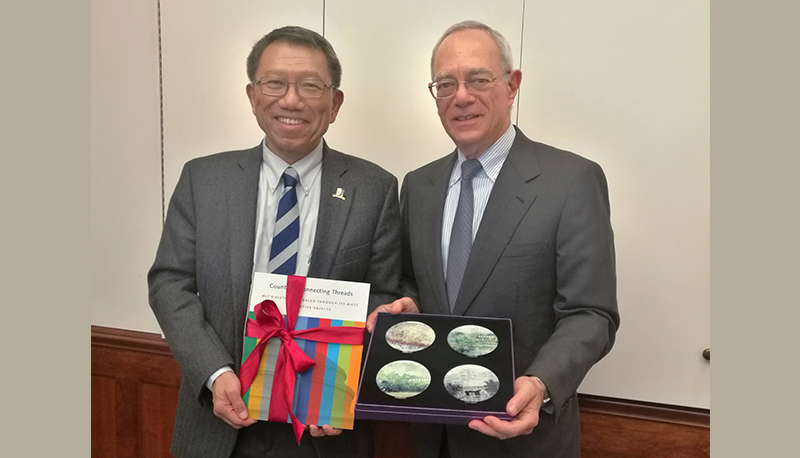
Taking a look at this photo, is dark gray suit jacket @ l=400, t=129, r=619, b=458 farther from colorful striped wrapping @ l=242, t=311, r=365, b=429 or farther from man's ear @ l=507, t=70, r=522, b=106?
colorful striped wrapping @ l=242, t=311, r=365, b=429

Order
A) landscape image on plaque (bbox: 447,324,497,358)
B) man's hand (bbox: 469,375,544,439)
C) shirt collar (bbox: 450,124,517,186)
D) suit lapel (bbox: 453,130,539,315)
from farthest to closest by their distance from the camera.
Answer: shirt collar (bbox: 450,124,517,186)
suit lapel (bbox: 453,130,539,315)
landscape image on plaque (bbox: 447,324,497,358)
man's hand (bbox: 469,375,544,439)

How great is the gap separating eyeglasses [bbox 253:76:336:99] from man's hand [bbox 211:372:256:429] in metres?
0.80

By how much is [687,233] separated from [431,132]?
105 centimetres

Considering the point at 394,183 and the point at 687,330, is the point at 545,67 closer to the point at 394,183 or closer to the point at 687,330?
the point at 394,183

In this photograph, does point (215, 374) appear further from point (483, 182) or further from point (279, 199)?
point (483, 182)

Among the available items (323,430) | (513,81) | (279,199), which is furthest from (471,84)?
(323,430)

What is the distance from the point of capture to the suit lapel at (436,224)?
5.17 feet

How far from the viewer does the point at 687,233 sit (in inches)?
78.7

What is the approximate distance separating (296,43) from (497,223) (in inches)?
30.8

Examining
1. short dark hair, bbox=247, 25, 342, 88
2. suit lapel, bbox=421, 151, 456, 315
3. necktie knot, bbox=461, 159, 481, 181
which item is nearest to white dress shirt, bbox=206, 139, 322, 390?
→ short dark hair, bbox=247, 25, 342, 88

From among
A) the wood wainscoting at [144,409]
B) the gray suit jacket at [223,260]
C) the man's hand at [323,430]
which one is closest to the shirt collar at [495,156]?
the gray suit jacket at [223,260]

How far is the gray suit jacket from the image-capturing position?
1.52 meters

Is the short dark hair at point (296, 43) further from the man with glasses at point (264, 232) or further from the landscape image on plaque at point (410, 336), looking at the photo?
the landscape image on plaque at point (410, 336)

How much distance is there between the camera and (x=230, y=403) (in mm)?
1411
